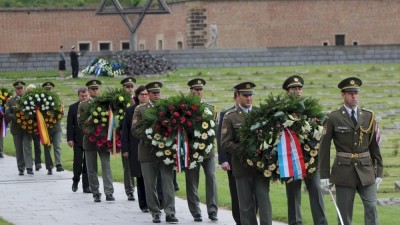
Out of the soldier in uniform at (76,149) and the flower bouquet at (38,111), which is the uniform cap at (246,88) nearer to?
the soldier in uniform at (76,149)

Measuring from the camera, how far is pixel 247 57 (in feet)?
177

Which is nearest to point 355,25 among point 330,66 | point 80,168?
point 330,66

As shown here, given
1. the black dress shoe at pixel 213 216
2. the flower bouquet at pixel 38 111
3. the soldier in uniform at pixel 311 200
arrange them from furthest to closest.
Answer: the flower bouquet at pixel 38 111 → the black dress shoe at pixel 213 216 → the soldier in uniform at pixel 311 200

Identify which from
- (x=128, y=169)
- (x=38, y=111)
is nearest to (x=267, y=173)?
(x=128, y=169)

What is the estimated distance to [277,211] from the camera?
1797cm

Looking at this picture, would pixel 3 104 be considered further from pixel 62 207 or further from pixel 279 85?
pixel 279 85

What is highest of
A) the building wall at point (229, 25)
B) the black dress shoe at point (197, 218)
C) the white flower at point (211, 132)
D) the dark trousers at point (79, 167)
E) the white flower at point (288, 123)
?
the building wall at point (229, 25)

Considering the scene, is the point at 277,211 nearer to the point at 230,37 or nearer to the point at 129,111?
the point at 129,111

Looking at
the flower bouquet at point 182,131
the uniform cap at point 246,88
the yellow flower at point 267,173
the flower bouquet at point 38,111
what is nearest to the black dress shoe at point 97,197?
the flower bouquet at point 182,131

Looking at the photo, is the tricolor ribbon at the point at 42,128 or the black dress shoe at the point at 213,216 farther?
the tricolor ribbon at the point at 42,128

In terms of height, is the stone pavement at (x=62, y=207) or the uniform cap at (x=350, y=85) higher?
the uniform cap at (x=350, y=85)

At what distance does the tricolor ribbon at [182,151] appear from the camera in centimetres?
1758

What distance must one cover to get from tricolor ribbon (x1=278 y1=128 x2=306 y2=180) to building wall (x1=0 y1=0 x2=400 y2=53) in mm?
50627

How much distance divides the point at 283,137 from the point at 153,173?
359cm
